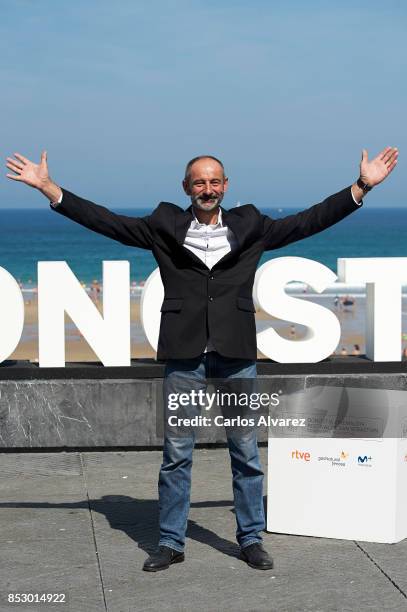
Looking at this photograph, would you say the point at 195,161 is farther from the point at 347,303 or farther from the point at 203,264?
the point at 347,303

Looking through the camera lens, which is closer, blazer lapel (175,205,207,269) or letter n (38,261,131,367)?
blazer lapel (175,205,207,269)

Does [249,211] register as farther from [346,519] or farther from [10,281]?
[10,281]

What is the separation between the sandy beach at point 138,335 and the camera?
22344 millimetres

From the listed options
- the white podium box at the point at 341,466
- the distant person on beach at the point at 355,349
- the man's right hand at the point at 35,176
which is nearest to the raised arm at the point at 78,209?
the man's right hand at the point at 35,176

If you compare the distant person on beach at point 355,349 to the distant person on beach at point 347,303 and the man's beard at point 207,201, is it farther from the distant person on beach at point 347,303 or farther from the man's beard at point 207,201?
the man's beard at point 207,201

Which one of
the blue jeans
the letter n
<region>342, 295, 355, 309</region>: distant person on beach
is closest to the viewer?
the blue jeans

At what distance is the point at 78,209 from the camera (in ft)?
18.9

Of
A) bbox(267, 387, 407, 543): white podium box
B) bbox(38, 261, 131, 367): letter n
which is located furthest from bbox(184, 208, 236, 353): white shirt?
bbox(38, 261, 131, 367): letter n

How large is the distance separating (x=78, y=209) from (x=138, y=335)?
19.5m

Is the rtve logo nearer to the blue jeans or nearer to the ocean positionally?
the blue jeans

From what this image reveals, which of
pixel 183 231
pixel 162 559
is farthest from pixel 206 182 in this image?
pixel 162 559

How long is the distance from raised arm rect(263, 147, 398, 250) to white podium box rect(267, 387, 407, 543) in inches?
40.4

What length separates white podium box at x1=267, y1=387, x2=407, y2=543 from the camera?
20.2ft

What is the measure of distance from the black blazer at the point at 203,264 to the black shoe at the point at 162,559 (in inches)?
38.6
